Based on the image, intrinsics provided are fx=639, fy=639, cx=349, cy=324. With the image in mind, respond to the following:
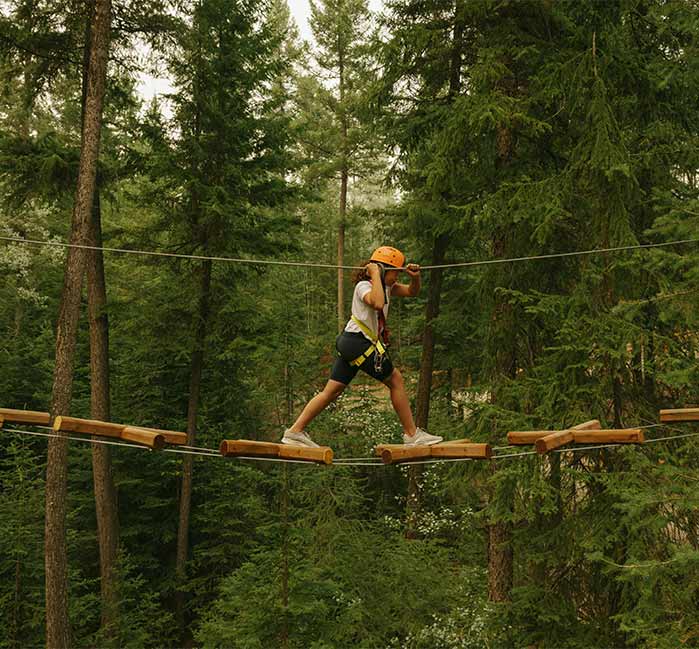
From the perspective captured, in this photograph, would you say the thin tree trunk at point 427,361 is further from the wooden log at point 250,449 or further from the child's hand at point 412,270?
the wooden log at point 250,449

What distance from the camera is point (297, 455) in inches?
210

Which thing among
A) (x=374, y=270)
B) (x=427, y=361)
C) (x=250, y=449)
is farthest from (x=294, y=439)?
(x=427, y=361)

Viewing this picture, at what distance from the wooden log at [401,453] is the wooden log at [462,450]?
0.26ft

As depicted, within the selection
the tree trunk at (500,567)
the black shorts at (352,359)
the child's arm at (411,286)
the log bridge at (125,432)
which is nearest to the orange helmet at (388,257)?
the child's arm at (411,286)

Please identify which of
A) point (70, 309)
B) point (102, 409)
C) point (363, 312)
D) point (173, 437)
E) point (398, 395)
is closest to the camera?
point (173, 437)

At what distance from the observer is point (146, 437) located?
5.25 m

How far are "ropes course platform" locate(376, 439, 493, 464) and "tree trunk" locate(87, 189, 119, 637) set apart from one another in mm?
8547

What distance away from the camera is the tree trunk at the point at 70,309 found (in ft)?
31.3

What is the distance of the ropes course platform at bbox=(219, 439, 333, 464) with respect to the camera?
17.5ft

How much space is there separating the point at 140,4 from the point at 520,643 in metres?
12.0

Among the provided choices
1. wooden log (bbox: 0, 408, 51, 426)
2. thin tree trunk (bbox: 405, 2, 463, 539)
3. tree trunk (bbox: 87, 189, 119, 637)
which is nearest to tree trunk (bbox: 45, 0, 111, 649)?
tree trunk (bbox: 87, 189, 119, 637)

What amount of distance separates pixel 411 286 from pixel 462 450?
1.51 m

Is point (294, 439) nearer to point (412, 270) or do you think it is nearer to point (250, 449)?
point (250, 449)

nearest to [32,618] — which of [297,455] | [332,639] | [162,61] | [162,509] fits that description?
[162,509]
